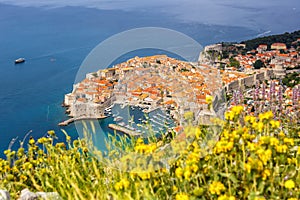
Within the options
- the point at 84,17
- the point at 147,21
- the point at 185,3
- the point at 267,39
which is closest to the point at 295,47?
the point at 267,39

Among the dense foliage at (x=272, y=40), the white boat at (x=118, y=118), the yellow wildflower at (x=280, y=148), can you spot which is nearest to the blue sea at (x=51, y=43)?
the dense foliage at (x=272, y=40)

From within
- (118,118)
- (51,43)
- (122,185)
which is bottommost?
(51,43)

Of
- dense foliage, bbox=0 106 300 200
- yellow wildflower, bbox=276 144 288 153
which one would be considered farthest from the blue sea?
yellow wildflower, bbox=276 144 288 153

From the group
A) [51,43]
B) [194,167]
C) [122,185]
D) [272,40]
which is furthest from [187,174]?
[51,43]

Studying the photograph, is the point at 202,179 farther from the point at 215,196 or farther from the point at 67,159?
the point at 67,159

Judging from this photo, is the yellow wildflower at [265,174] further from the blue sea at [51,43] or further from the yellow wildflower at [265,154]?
the blue sea at [51,43]

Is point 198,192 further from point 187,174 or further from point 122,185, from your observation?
point 122,185

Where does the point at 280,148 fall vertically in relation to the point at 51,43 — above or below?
above
